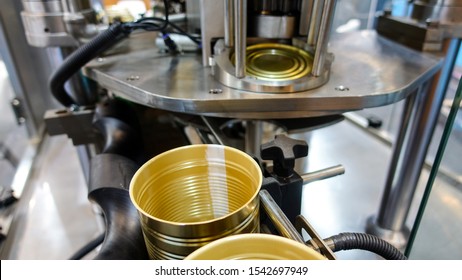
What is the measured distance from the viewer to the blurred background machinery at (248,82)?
483mm

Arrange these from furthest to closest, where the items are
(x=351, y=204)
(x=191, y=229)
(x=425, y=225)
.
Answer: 1. (x=351, y=204)
2. (x=425, y=225)
3. (x=191, y=229)

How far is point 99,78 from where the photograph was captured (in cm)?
58

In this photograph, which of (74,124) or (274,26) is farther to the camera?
(74,124)

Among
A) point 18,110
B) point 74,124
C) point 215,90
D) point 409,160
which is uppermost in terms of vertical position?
point 215,90

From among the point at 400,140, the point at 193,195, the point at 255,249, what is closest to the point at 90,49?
the point at 193,195

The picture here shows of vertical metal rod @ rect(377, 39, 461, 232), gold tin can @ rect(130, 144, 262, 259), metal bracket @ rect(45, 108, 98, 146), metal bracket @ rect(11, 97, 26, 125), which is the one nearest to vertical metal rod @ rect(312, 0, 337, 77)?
gold tin can @ rect(130, 144, 262, 259)

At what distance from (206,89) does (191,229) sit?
28 centimetres

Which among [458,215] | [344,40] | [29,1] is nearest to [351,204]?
[458,215]

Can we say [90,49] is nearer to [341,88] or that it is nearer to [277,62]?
[277,62]

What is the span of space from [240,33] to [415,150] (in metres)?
0.52

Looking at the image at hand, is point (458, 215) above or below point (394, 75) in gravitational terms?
below

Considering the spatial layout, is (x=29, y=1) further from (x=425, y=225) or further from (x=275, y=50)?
(x=425, y=225)

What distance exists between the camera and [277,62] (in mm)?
531

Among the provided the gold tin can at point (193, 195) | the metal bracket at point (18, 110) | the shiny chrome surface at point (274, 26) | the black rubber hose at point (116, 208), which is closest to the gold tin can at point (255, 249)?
the gold tin can at point (193, 195)
